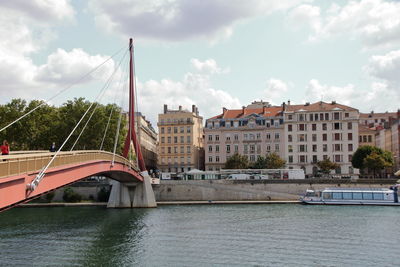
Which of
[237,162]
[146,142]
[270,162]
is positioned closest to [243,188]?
[270,162]

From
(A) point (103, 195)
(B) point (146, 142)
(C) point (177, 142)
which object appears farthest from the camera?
(B) point (146, 142)

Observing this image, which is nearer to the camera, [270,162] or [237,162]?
[270,162]

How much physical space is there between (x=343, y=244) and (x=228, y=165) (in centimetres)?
5470

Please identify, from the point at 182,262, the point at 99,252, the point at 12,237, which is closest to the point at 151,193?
the point at 12,237

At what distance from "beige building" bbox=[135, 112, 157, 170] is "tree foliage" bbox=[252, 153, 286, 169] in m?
27.6

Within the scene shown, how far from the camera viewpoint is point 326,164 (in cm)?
8556

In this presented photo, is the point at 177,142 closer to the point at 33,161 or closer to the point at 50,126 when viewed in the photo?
the point at 50,126

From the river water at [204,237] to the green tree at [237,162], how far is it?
98.7 feet

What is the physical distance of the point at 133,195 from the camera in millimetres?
64125

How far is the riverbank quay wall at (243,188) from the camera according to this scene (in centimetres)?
7162

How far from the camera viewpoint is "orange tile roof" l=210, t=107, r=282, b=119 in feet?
320

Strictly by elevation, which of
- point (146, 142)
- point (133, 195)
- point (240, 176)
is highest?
point (146, 142)

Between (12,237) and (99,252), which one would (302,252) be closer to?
(99,252)

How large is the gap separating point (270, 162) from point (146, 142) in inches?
1482
